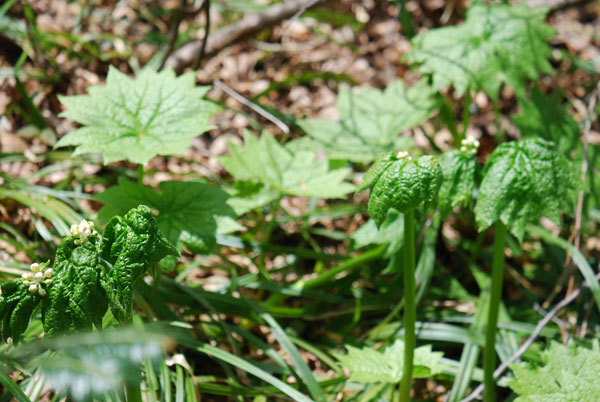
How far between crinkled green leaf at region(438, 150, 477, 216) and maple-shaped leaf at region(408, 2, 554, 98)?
2.44 feet

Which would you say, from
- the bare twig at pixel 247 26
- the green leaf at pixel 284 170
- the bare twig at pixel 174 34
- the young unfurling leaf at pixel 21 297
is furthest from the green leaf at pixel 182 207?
the bare twig at pixel 247 26

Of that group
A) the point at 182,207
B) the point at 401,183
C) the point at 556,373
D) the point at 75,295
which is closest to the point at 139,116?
the point at 182,207

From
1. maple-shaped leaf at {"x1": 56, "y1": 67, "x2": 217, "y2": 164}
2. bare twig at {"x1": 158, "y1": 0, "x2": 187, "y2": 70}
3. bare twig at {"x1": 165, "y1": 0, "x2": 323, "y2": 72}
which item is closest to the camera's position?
maple-shaped leaf at {"x1": 56, "y1": 67, "x2": 217, "y2": 164}

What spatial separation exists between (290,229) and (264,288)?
0.49m

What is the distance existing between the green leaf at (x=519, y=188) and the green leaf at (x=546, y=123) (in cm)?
83

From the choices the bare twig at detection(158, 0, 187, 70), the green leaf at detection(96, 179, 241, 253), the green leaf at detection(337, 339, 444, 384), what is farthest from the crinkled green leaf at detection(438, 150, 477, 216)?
the bare twig at detection(158, 0, 187, 70)

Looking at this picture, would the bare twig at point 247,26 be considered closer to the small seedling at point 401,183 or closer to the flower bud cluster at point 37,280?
the small seedling at point 401,183

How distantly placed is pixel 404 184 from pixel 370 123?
116 centimetres

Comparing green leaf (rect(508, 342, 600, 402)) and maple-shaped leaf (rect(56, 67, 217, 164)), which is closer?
green leaf (rect(508, 342, 600, 402))

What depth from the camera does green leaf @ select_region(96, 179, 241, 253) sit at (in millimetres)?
1764

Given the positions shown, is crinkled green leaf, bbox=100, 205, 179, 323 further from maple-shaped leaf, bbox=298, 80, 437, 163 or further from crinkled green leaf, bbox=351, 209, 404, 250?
maple-shaped leaf, bbox=298, 80, 437, 163

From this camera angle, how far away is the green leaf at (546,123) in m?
2.28

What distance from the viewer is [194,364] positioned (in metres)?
1.89

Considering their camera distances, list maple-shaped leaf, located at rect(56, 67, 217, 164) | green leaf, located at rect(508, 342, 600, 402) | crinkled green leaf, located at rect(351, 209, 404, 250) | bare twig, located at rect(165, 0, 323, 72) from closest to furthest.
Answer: green leaf, located at rect(508, 342, 600, 402)
maple-shaped leaf, located at rect(56, 67, 217, 164)
crinkled green leaf, located at rect(351, 209, 404, 250)
bare twig, located at rect(165, 0, 323, 72)
